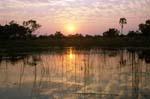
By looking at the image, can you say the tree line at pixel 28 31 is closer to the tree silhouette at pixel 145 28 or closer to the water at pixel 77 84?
the tree silhouette at pixel 145 28

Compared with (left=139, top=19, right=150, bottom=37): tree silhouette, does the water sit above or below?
below

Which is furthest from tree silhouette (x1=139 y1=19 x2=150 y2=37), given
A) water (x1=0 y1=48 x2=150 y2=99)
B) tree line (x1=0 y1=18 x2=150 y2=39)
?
water (x1=0 y1=48 x2=150 y2=99)

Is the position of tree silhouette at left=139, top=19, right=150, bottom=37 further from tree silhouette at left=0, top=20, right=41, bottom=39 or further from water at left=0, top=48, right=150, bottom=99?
water at left=0, top=48, right=150, bottom=99

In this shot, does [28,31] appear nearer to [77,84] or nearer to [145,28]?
[145,28]

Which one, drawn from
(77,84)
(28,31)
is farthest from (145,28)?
(77,84)

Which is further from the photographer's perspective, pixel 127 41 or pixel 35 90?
pixel 127 41

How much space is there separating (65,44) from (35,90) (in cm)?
3678

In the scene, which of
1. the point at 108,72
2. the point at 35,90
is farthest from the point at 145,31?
the point at 35,90

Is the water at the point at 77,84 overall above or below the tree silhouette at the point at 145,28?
below

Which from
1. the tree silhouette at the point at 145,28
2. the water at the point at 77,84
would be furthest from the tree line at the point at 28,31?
the water at the point at 77,84

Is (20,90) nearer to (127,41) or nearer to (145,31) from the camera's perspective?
(127,41)

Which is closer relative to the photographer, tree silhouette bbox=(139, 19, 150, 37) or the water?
the water

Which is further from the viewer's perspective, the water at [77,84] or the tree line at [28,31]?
the tree line at [28,31]

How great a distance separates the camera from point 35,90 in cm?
1328
